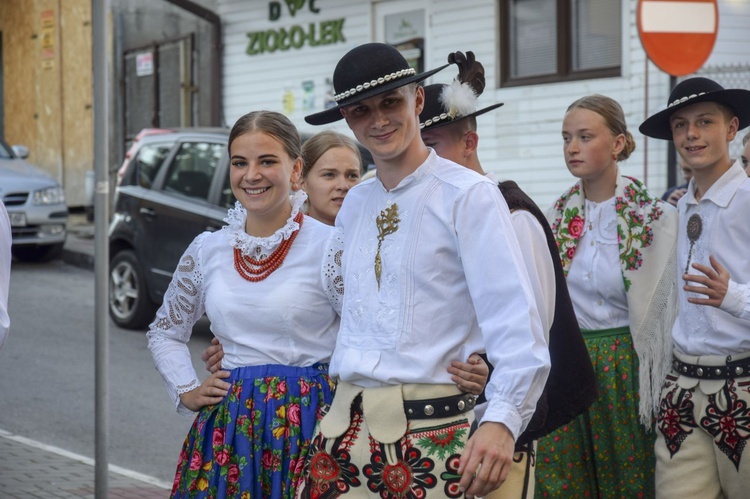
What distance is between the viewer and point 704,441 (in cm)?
473

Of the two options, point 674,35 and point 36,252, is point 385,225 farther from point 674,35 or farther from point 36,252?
point 36,252

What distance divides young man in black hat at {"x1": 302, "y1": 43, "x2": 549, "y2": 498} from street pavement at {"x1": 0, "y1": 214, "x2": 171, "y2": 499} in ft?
11.4

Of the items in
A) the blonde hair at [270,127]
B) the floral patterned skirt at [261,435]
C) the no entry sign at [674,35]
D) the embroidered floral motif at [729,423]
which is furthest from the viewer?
the no entry sign at [674,35]

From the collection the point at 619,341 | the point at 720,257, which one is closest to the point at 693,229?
the point at 720,257

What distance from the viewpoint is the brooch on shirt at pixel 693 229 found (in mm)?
4883

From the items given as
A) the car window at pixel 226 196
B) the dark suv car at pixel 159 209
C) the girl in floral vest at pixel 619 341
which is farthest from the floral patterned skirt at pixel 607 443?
the car window at pixel 226 196

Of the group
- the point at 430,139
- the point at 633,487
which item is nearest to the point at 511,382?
the point at 430,139

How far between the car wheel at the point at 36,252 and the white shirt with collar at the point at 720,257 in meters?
12.6

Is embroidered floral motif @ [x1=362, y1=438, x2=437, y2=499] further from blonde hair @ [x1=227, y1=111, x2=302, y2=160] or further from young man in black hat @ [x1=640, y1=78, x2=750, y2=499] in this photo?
young man in black hat @ [x1=640, y1=78, x2=750, y2=499]

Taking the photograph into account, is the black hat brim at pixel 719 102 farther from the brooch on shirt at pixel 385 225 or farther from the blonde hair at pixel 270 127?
the brooch on shirt at pixel 385 225

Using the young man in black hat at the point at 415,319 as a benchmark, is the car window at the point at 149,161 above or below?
above

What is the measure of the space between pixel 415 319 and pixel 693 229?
2.08m

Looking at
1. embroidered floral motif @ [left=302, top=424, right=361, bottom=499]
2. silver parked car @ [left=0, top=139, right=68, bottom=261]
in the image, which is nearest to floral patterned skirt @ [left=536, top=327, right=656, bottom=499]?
embroidered floral motif @ [left=302, top=424, right=361, bottom=499]

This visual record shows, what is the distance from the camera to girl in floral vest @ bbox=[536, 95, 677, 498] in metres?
5.06
